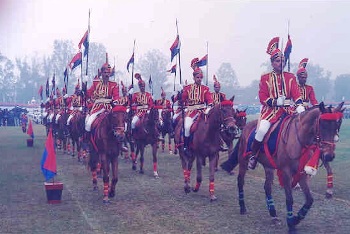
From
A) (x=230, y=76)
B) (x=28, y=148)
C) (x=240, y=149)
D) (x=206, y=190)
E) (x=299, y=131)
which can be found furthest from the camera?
(x=230, y=76)

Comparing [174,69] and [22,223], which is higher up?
[174,69]

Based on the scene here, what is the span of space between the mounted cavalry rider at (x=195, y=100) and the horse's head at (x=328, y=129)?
4967 millimetres

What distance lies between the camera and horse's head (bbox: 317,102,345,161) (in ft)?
25.7

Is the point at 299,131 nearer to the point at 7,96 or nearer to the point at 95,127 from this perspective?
the point at 95,127

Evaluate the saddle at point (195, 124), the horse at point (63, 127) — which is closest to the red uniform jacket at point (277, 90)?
the saddle at point (195, 124)

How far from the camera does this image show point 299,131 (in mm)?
8602

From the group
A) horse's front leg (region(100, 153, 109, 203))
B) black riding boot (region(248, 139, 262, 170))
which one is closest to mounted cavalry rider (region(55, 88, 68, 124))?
horse's front leg (region(100, 153, 109, 203))

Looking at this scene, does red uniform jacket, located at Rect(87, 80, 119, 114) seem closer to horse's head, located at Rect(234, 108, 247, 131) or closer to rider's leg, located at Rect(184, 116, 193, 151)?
rider's leg, located at Rect(184, 116, 193, 151)

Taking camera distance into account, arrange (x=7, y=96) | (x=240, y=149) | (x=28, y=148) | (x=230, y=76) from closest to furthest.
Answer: (x=240, y=149)
(x=28, y=148)
(x=7, y=96)
(x=230, y=76)

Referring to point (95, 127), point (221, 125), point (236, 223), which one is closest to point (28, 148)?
point (95, 127)

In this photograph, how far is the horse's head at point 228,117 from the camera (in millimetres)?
11008

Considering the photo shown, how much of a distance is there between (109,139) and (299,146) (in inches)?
205

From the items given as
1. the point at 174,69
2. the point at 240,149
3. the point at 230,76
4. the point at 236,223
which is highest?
the point at 230,76

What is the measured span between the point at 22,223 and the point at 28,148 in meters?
17.9
